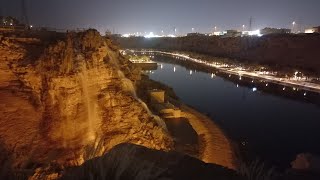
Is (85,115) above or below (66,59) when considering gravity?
below

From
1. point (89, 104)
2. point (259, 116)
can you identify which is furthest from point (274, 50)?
point (89, 104)

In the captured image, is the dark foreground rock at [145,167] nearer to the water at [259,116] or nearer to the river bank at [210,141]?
the river bank at [210,141]

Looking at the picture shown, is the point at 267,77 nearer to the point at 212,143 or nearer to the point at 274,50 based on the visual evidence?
the point at 274,50

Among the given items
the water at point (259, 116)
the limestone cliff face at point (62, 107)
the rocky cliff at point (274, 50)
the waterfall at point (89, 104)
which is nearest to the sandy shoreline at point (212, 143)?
the water at point (259, 116)

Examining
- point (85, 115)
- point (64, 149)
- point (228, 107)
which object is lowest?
point (228, 107)

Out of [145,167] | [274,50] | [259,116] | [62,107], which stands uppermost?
[145,167]

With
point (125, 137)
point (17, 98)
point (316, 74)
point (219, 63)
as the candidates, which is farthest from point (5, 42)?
point (219, 63)

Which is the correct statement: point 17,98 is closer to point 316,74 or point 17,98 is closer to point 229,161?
point 229,161
